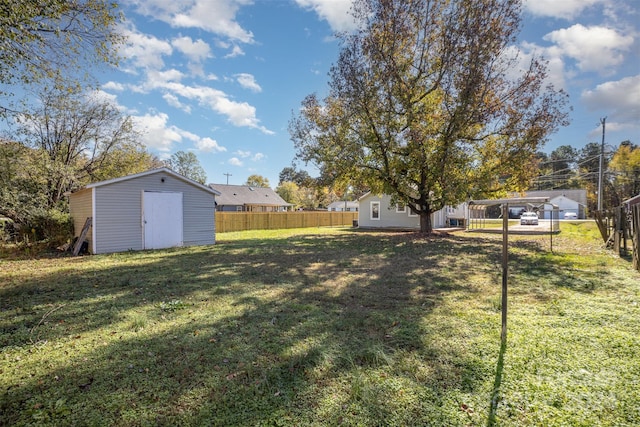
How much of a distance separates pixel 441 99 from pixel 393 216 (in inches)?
441

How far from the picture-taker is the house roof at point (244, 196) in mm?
34819

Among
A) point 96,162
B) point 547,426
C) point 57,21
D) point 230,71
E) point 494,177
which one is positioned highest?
point 230,71

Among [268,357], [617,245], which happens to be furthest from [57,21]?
[617,245]

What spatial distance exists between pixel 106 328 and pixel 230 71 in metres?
12.1

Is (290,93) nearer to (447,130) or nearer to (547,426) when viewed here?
(447,130)

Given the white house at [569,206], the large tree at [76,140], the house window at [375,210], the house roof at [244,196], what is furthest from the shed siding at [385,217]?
the white house at [569,206]

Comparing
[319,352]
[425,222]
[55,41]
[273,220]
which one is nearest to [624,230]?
[425,222]

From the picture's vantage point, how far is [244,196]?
37094 mm

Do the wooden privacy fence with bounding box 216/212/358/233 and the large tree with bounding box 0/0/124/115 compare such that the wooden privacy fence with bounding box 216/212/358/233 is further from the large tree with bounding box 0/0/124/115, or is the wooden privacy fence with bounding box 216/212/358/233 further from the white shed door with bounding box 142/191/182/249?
the large tree with bounding box 0/0/124/115

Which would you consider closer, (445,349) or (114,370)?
(114,370)

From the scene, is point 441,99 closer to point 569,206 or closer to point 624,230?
point 624,230

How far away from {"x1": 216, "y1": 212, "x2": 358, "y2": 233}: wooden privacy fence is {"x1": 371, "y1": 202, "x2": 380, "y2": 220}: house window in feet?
20.0

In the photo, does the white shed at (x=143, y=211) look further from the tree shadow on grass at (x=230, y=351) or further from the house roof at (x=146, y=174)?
the tree shadow on grass at (x=230, y=351)

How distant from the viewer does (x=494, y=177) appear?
1392 centimetres
